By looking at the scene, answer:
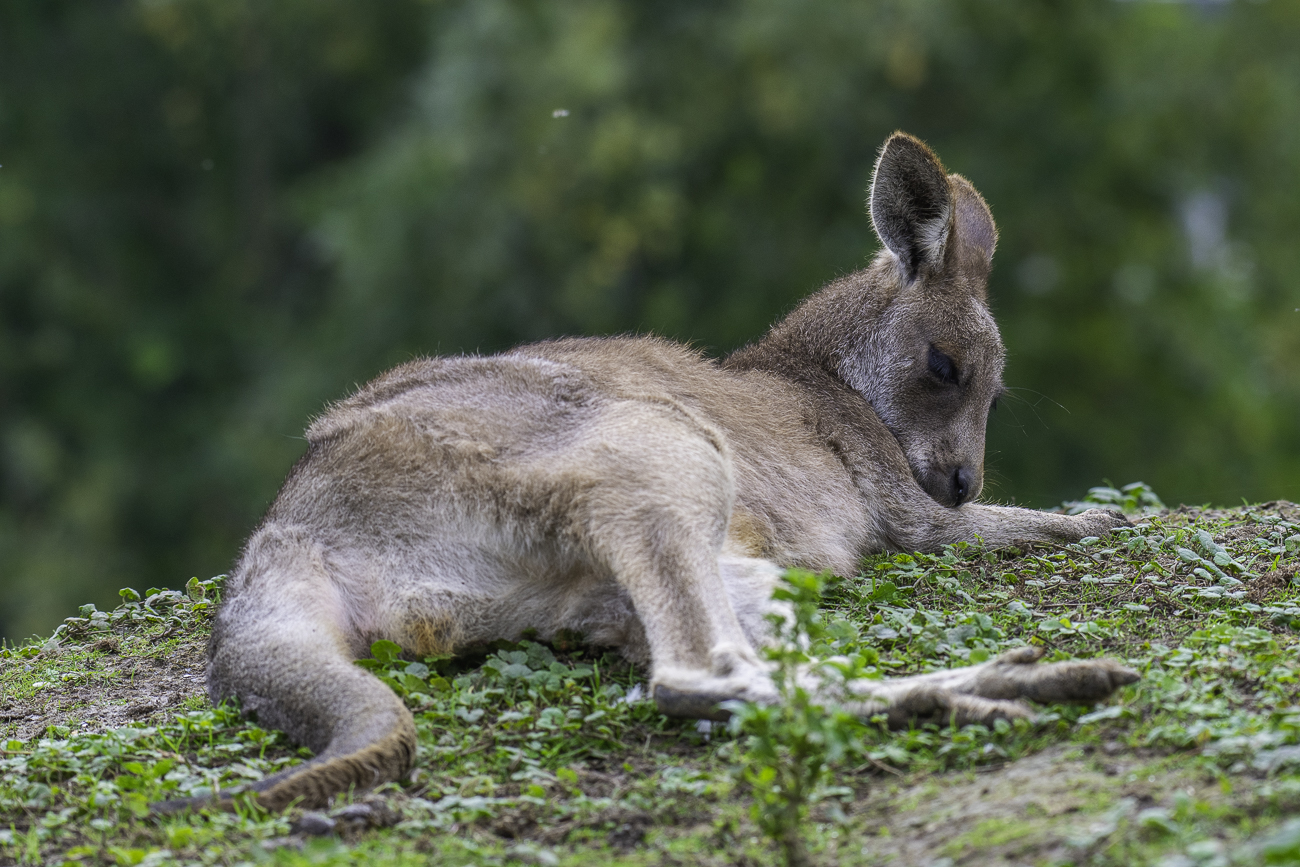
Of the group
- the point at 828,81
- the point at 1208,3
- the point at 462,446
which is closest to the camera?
the point at 462,446

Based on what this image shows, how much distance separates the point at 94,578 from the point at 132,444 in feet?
8.57

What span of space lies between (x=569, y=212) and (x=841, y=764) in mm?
12038

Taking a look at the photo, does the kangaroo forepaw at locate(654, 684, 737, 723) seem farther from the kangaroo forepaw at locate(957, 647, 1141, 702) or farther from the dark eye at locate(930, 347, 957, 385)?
the dark eye at locate(930, 347, 957, 385)

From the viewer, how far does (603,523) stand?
4.34 metres

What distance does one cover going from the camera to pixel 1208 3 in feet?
68.4

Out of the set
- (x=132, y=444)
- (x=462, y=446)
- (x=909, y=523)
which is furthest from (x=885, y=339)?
(x=132, y=444)

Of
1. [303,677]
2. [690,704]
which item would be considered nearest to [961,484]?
[690,704]

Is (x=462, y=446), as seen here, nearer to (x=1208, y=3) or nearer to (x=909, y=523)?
(x=909, y=523)

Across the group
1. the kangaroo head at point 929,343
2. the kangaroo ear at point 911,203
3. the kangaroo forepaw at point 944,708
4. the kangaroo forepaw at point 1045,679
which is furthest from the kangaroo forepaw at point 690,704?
the kangaroo ear at point 911,203

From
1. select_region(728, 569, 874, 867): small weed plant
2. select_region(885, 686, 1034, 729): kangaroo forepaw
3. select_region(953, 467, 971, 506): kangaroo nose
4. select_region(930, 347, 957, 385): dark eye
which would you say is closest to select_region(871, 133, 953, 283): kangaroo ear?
select_region(930, 347, 957, 385): dark eye

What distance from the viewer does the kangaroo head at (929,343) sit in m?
6.15

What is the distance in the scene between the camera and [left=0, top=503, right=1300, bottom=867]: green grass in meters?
3.17

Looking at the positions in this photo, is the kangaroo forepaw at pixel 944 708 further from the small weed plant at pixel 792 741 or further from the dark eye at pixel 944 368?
the dark eye at pixel 944 368

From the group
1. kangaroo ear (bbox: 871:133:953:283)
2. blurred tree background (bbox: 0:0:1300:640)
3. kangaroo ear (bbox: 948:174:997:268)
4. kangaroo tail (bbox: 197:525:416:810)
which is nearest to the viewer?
kangaroo tail (bbox: 197:525:416:810)
